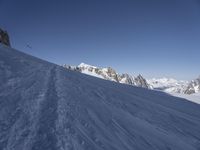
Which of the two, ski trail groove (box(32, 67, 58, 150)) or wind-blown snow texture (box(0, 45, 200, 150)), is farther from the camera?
wind-blown snow texture (box(0, 45, 200, 150))

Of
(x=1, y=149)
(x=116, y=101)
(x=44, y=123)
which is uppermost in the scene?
(x=116, y=101)

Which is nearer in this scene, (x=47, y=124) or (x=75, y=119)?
(x=47, y=124)

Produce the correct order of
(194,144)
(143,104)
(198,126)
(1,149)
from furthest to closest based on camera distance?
1. (143,104)
2. (198,126)
3. (194,144)
4. (1,149)

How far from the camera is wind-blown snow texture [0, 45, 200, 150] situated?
4440 millimetres

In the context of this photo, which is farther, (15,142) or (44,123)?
(44,123)

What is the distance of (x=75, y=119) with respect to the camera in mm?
5383

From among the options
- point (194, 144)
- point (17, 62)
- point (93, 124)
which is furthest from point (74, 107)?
point (17, 62)

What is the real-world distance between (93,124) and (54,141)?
53.9 inches

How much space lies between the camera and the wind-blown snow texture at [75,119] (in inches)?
175

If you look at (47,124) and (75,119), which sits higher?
(75,119)

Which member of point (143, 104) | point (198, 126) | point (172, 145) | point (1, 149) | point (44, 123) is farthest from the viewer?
point (143, 104)

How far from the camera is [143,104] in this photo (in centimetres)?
867

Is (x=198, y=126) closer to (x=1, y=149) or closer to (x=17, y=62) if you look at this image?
(x=1, y=149)

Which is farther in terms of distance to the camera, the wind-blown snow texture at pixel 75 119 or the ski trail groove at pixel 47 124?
the wind-blown snow texture at pixel 75 119
